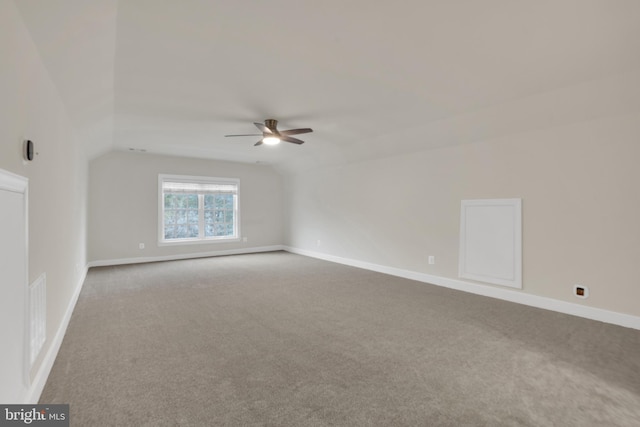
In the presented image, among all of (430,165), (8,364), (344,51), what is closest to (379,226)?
(430,165)

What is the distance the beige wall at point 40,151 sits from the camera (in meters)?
1.45

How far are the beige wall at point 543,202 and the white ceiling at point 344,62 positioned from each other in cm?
30

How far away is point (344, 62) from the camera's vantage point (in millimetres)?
2611

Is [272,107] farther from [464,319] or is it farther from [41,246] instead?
[464,319]

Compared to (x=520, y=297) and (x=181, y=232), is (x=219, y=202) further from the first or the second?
(x=520, y=297)

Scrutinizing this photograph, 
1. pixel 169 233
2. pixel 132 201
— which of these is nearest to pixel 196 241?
pixel 169 233

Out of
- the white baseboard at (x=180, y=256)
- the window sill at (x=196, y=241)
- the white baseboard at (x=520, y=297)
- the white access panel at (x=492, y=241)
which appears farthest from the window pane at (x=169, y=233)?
the white access panel at (x=492, y=241)

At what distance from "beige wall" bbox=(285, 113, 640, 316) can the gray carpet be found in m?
0.54

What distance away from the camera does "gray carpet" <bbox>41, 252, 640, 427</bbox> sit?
68.1 inches

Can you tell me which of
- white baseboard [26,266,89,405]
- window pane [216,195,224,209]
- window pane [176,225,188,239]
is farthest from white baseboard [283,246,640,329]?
white baseboard [26,266,89,405]

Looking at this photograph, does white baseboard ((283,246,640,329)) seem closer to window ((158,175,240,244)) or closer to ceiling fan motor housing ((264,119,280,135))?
ceiling fan motor housing ((264,119,280,135))

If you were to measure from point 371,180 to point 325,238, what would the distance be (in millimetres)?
1910

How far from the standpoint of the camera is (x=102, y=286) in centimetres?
453

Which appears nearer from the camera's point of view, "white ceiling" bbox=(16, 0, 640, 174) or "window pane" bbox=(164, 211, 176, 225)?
"white ceiling" bbox=(16, 0, 640, 174)
